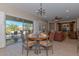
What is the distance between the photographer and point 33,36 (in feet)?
16.2

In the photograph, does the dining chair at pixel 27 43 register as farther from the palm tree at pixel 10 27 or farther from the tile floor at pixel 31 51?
the palm tree at pixel 10 27

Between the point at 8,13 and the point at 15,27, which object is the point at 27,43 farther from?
the point at 8,13

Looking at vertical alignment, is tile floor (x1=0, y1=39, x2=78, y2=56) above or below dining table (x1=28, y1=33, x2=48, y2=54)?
below

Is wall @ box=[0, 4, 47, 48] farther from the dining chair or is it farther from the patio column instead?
the dining chair

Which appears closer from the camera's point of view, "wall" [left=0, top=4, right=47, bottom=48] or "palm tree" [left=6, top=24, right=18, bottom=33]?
"wall" [left=0, top=4, right=47, bottom=48]

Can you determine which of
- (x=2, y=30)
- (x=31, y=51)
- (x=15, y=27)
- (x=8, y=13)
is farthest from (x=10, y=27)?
(x=31, y=51)

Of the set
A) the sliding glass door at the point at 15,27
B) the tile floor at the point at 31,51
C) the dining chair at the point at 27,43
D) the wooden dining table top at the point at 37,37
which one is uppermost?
the sliding glass door at the point at 15,27

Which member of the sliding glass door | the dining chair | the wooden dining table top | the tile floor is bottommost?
the tile floor

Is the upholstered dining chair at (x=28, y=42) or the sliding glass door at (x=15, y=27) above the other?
the sliding glass door at (x=15, y=27)

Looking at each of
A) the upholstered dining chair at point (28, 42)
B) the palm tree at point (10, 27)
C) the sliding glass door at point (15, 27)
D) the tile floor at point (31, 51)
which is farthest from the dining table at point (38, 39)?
the palm tree at point (10, 27)

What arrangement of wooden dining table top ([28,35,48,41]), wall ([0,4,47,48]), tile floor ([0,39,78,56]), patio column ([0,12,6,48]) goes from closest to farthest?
tile floor ([0,39,78,56]) < wooden dining table top ([28,35,48,41]) < wall ([0,4,47,48]) < patio column ([0,12,6,48])

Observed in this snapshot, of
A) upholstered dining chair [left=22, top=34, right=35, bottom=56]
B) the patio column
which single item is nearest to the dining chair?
upholstered dining chair [left=22, top=34, right=35, bottom=56]

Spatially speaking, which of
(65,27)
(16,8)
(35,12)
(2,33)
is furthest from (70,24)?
(2,33)

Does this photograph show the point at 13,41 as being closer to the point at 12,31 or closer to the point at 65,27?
the point at 12,31
